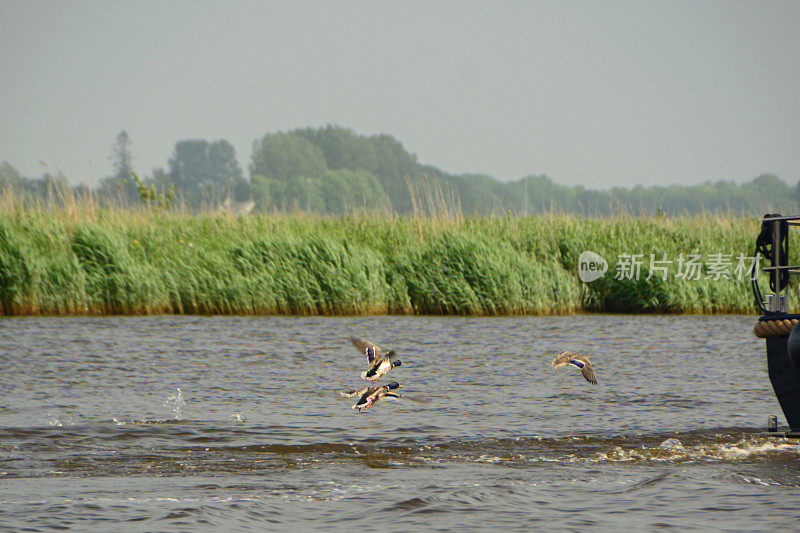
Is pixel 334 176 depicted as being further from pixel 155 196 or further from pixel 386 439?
pixel 386 439

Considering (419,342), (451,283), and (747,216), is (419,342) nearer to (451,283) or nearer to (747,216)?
(451,283)

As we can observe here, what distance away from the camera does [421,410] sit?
8.84 metres

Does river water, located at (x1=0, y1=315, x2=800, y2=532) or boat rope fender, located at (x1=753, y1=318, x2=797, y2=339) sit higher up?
boat rope fender, located at (x1=753, y1=318, x2=797, y2=339)

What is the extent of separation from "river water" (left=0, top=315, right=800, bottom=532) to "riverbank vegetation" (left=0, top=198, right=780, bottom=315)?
3.42m

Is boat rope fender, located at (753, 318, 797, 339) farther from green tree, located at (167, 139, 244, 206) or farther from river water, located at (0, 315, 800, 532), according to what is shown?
green tree, located at (167, 139, 244, 206)

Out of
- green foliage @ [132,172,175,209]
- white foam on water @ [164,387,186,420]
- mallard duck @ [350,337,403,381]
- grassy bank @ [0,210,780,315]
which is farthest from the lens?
green foliage @ [132,172,175,209]

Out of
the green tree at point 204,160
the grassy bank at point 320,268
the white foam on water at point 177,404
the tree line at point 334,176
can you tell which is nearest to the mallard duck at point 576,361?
the white foam on water at point 177,404

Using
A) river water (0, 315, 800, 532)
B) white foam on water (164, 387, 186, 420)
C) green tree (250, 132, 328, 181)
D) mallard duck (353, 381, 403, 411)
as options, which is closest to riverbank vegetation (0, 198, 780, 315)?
river water (0, 315, 800, 532)

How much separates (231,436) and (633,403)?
13.1 feet

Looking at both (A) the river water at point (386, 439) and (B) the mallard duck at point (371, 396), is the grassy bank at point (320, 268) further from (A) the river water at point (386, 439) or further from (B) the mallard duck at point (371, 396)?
(B) the mallard duck at point (371, 396)

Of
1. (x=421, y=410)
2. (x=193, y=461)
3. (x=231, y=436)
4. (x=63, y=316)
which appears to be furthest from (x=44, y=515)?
(x=63, y=316)

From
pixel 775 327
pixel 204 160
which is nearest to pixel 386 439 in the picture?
pixel 775 327

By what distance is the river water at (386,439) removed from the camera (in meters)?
5.43

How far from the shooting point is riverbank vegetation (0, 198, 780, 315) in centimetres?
1705
